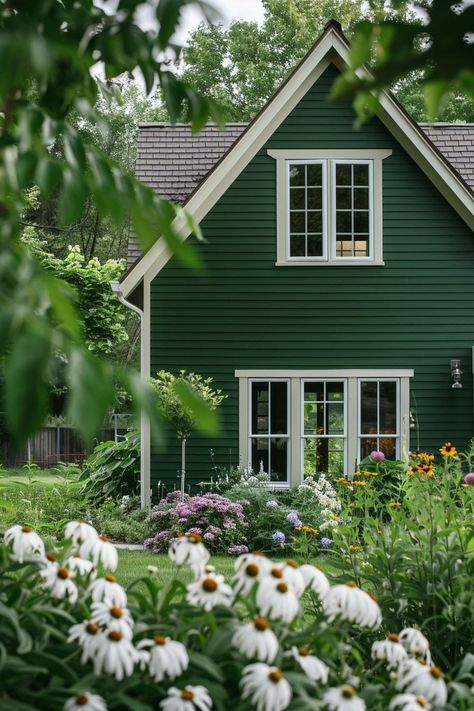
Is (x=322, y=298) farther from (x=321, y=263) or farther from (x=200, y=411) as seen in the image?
(x=200, y=411)

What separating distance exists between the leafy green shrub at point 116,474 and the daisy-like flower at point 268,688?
10.9 m

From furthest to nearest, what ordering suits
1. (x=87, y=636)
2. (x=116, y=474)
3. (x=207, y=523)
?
1. (x=116, y=474)
2. (x=207, y=523)
3. (x=87, y=636)

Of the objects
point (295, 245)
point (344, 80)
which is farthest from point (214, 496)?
point (344, 80)

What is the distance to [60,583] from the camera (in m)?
2.78

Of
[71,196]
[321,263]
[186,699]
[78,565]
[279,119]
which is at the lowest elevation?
[186,699]

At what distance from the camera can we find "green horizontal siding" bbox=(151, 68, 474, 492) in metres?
12.5

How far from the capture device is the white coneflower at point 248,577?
256 cm

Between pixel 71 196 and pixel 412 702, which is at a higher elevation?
pixel 71 196

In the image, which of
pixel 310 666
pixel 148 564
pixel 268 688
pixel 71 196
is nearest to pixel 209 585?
pixel 310 666

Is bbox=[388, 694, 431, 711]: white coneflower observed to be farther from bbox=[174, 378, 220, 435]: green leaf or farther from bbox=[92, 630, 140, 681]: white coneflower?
bbox=[174, 378, 220, 435]: green leaf

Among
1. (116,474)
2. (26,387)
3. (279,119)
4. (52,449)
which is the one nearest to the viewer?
(26,387)

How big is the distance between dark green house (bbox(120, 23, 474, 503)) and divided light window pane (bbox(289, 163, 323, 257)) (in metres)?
0.02

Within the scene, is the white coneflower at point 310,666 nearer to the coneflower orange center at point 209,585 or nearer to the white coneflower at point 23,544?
the coneflower orange center at point 209,585

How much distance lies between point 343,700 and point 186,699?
0.40m
